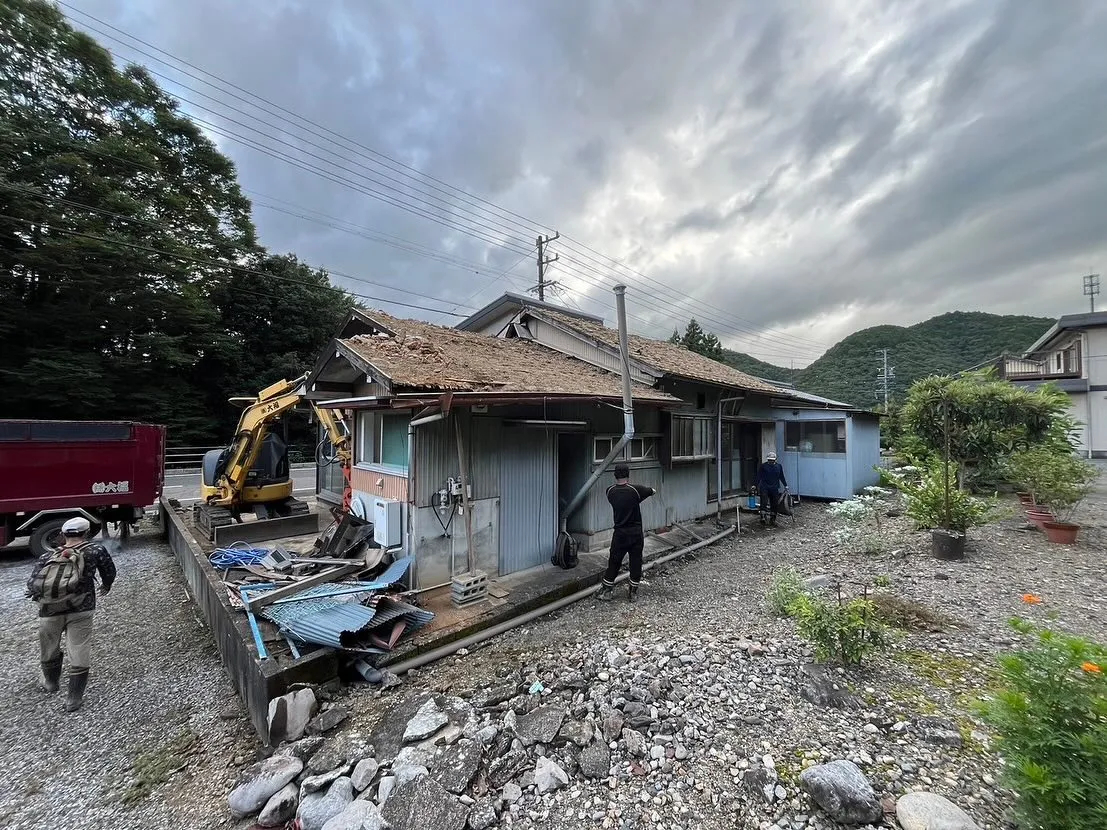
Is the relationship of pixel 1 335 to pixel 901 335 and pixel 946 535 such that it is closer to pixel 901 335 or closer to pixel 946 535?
pixel 946 535

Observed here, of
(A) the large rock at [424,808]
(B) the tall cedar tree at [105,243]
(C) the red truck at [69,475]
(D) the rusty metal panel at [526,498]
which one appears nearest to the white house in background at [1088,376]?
(D) the rusty metal panel at [526,498]

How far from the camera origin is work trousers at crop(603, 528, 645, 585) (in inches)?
237

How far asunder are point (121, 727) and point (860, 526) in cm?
1146

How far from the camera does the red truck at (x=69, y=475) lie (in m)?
7.64

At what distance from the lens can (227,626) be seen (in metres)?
4.75

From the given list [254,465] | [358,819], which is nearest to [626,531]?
[358,819]

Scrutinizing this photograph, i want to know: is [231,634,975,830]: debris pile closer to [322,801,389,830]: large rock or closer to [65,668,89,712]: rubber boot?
[322,801,389,830]: large rock

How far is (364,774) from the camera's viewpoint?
307cm

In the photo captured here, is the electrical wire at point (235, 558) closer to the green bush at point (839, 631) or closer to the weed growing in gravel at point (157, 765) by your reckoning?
the weed growing in gravel at point (157, 765)

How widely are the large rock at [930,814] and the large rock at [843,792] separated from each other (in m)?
0.12

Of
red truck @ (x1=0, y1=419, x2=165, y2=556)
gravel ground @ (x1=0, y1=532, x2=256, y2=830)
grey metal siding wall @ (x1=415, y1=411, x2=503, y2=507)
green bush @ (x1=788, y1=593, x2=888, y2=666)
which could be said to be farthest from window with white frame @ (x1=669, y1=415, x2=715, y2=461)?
red truck @ (x1=0, y1=419, x2=165, y2=556)

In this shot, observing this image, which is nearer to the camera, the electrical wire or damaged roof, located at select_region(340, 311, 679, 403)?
damaged roof, located at select_region(340, 311, 679, 403)

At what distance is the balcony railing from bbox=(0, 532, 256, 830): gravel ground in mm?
32813

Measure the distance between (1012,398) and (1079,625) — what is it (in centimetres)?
913
